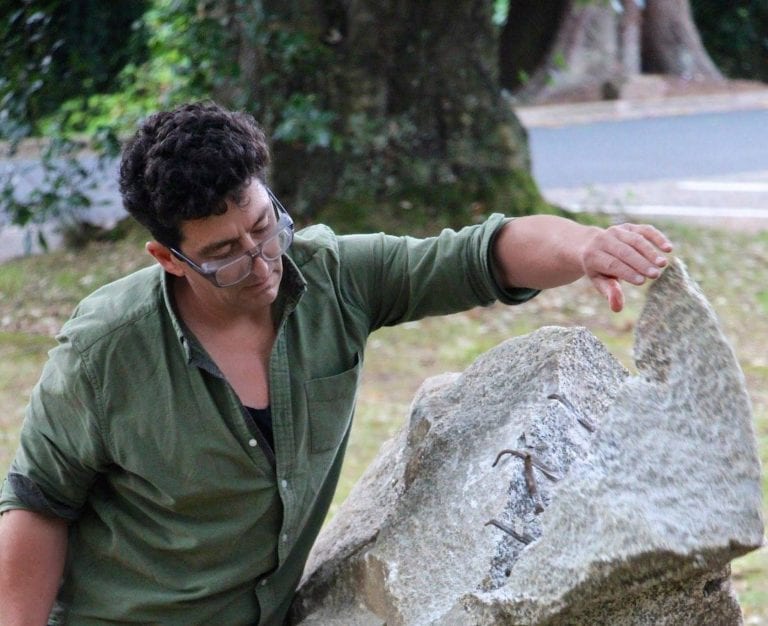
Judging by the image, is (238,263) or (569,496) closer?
(569,496)

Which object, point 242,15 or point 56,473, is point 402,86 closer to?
point 242,15

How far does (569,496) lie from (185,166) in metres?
0.91

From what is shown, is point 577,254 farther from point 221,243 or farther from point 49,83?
point 49,83

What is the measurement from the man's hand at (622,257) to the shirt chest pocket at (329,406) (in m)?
0.60

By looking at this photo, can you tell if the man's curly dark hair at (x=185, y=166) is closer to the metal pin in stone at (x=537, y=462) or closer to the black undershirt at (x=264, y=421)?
the black undershirt at (x=264, y=421)

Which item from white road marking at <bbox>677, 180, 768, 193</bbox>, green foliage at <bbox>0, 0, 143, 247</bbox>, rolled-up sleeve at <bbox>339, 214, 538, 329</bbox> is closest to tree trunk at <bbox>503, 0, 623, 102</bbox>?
white road marking at <bbox>677, 180, 768, 193</bbox>

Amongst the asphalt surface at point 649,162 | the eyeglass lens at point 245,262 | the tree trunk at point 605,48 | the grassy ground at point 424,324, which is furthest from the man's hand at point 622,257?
the tree trunk at point 605,48

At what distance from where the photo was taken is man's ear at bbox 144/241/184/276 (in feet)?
7.95

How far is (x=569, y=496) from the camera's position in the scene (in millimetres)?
2057

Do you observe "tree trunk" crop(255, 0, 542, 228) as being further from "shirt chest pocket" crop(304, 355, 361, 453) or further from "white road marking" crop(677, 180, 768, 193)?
"shirt chest pocket" crop(304, 355, 361, 453)

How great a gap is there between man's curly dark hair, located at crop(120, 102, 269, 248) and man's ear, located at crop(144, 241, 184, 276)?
0.04 meters

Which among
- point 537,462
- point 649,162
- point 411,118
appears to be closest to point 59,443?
point 537,462

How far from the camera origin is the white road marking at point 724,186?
35.3 ft

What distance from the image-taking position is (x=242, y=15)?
22.4ft
